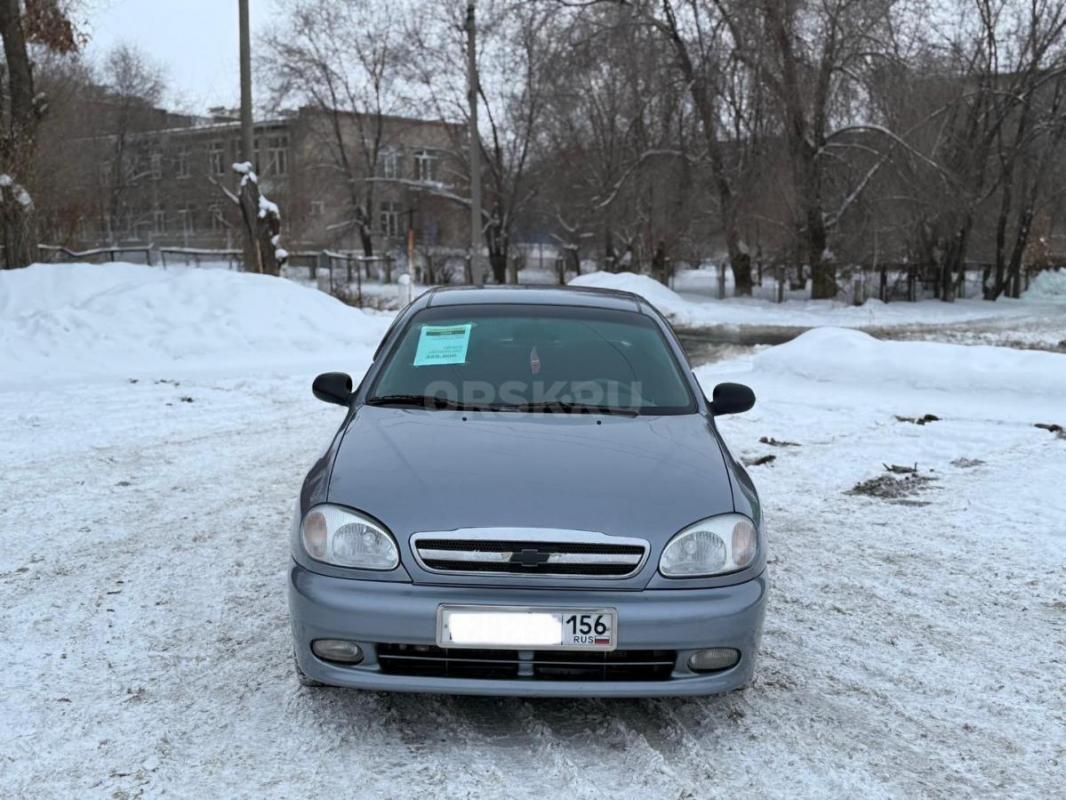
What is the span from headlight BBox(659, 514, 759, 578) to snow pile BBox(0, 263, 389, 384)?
10564 mm

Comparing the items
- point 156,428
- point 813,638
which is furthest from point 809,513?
point 156,428

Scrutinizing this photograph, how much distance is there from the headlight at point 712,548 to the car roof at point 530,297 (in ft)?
6.18

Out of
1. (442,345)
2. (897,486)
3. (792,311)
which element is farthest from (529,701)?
(792,311)

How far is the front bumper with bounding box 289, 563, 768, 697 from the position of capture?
3111mm

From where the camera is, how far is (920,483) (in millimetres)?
7125

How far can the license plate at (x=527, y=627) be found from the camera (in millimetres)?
3098

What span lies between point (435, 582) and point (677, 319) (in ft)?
69.6

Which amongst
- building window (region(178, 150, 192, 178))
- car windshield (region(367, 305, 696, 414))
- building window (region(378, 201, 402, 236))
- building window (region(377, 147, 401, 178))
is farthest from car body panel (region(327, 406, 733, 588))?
building window (region(178, 150, 192, 178))

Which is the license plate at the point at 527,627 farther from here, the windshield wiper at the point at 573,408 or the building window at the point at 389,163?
the building window at the point at 389,163

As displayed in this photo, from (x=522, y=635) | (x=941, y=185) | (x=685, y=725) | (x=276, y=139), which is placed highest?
(x=276, y=139)

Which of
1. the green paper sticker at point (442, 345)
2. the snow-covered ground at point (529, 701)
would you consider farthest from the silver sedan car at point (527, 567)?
the green paper sticker at point (442, 345)

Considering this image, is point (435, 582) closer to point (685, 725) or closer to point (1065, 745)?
point (685, 725)

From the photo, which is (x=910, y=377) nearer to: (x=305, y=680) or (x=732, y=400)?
(x=732, y=400)

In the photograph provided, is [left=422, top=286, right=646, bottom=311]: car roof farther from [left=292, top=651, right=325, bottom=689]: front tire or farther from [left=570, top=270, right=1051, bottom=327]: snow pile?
[left=570, top=270, right=1051, bottom=327]: snow pile
